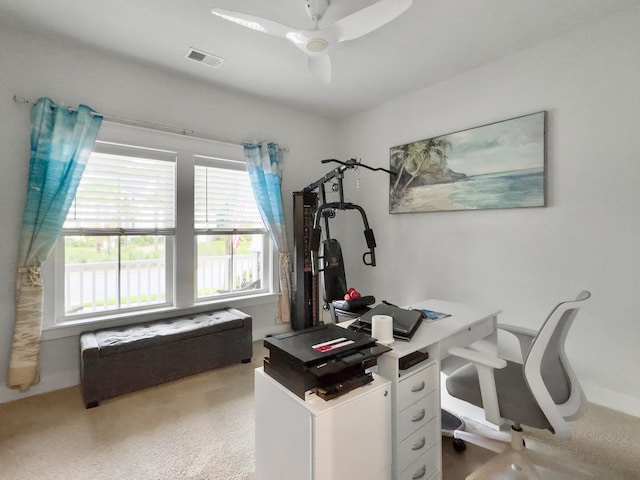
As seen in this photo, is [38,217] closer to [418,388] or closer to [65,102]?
[65,102]

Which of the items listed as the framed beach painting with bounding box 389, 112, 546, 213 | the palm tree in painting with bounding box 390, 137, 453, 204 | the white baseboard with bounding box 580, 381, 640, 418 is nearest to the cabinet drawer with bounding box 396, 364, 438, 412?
the white baseboard with bounding box 580, 381, 640, 418

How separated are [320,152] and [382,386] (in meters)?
3.26

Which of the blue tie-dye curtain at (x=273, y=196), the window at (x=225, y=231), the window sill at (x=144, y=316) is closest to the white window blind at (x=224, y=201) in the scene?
the window at (x=225, y=231)

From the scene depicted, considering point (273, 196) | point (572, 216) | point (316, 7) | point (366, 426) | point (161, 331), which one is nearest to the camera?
point (366, 426)

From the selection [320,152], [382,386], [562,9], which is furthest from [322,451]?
[320,152]

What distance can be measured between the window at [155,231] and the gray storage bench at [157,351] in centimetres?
32

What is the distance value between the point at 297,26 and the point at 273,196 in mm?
1644

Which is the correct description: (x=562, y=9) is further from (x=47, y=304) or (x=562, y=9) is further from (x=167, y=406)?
(x=47, y=304)

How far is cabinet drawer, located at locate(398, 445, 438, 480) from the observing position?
138 centimetres

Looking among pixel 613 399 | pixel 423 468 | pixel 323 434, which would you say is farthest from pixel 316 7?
pixel 613 399

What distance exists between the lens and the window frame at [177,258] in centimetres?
244

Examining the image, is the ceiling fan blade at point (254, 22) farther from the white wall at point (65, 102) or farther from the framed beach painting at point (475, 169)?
the framed beach painting at point (475, 169)

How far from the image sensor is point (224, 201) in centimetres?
330

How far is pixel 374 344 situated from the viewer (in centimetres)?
135
